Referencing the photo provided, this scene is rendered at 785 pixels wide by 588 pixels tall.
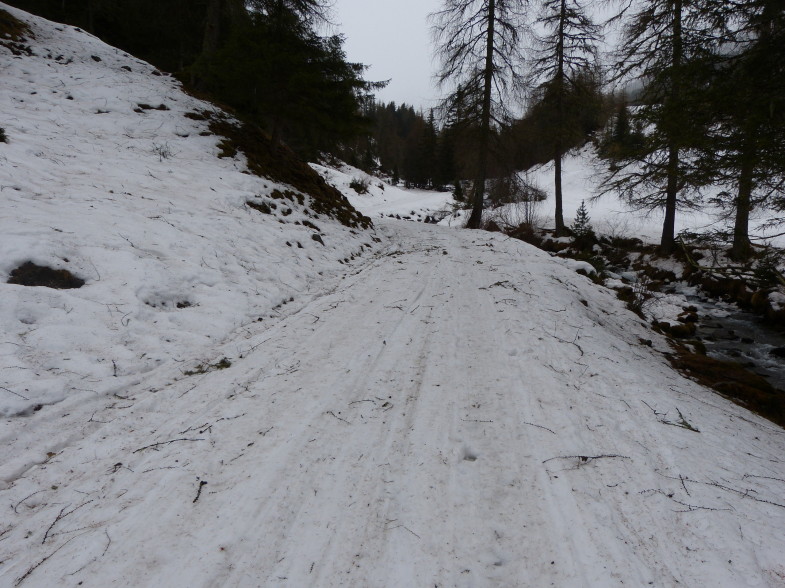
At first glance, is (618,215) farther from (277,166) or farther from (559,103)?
(277,166)

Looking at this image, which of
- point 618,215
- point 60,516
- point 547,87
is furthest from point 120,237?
point 618,215

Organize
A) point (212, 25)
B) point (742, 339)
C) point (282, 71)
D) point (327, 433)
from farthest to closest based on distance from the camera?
point (212, 25) → point (282, 71) → point (742, 339) → point (327, 433)

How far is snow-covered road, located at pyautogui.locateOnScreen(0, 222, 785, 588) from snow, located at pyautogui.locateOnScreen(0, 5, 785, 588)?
0.04ft

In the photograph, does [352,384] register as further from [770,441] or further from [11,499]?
[770,441]

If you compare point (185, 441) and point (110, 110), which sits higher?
point (110, 110)

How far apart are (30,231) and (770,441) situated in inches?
315

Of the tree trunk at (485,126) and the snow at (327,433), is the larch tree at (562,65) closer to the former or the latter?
the tree trunk at (485,126)

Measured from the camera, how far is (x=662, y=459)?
2473mm

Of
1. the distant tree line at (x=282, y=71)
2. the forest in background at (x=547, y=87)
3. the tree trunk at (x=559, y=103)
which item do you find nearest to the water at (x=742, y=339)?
the forest in background at (x=547, y=87)

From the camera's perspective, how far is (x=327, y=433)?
8.73ft

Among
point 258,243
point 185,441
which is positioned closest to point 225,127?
point 258,243

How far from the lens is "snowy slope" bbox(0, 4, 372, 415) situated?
3332 millimetres

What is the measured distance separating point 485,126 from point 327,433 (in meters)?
15.4

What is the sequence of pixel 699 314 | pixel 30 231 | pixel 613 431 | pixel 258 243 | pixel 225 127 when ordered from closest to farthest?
pixel 613 431 → pixel 30 231 → pixel 258 243 → pixel 699 314 → pixel 225 127
